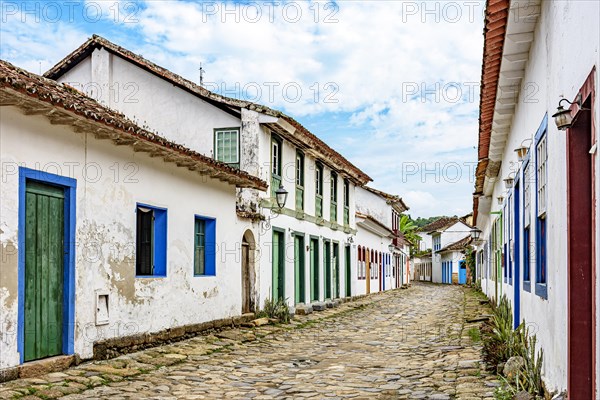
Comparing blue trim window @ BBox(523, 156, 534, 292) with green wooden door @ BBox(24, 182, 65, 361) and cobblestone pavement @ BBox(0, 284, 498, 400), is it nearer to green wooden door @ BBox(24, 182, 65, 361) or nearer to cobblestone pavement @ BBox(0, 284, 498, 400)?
cobblestone pavement @ BBox(0, 284, 498, 400)

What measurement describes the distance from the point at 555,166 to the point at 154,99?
12.3 metres

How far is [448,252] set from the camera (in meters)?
56.2

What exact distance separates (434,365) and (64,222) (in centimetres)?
549

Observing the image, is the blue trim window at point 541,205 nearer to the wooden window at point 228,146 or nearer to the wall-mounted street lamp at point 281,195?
the wall-mounted street lamp at point 281,195

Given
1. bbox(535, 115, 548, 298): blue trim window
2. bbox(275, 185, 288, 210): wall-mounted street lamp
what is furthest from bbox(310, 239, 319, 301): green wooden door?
bbox(535, 115, 548, 298): blue trim window

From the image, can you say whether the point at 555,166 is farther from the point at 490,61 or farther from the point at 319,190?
the point at 319,190

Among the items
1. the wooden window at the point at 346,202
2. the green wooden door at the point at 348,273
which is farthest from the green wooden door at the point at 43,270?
the green wooden door at the point at 348,273

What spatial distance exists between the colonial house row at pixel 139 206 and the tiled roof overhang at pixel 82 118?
0.03 metres

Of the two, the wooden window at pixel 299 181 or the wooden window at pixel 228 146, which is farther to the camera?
the wooden window at pixel 299 181

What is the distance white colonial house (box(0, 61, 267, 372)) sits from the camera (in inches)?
293

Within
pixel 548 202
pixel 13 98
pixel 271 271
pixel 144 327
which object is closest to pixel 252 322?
pixel 271 271

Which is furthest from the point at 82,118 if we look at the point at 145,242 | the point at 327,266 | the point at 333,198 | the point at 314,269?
the point at 333,198

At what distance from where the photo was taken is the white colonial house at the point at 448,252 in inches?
2156

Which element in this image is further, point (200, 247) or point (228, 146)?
point (228, 146)
